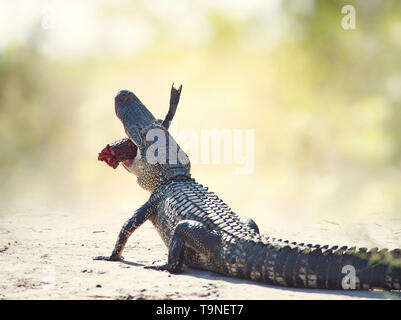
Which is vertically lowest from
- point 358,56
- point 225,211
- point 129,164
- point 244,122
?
point 225,211

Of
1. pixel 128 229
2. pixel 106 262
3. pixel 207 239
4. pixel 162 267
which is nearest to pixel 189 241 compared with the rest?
pixel 207 239

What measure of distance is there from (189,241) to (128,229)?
1075 millimetres

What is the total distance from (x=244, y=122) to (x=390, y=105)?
20.6ft

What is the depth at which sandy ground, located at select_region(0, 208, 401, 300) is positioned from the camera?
4.63m

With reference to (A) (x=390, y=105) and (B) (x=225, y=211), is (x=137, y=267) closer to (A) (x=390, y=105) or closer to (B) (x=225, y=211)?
(B) (x=225, y=211)

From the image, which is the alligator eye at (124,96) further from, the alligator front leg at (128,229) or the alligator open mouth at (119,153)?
the alligator front leg at (128,229)

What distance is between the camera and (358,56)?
18.1 m

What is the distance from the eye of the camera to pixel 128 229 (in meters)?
6.29

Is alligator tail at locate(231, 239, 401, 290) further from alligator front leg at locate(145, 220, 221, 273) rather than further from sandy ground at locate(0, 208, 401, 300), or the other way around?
alligator front leg at locate(145, 220, 221, 273)

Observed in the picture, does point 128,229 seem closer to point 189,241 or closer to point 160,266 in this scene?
point 160,266

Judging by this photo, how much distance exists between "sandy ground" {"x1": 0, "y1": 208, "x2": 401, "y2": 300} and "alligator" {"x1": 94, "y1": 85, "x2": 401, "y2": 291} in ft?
0.40
